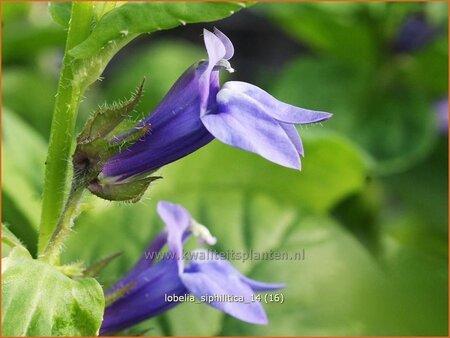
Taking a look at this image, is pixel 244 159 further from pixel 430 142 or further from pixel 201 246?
pixel 430 142

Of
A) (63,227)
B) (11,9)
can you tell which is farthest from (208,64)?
(11,9)

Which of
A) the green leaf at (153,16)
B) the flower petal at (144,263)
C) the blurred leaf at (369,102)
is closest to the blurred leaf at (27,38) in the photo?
the blurred leaf at (369,102)

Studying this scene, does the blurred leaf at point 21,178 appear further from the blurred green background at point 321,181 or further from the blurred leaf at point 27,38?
the blurred leaf at point 27,38

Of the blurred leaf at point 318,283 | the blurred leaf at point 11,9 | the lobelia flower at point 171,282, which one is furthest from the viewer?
the blurred leaf at point 11,9

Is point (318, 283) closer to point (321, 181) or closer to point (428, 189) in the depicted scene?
point (321, 181)

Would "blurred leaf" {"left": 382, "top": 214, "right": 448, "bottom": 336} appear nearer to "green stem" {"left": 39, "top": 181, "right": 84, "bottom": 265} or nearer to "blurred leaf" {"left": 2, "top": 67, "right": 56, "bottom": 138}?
"green stem" {"left": 39, "top": 181, "right": 84, "bottom": 265}

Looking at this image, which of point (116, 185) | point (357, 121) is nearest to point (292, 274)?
point (116, 185)
